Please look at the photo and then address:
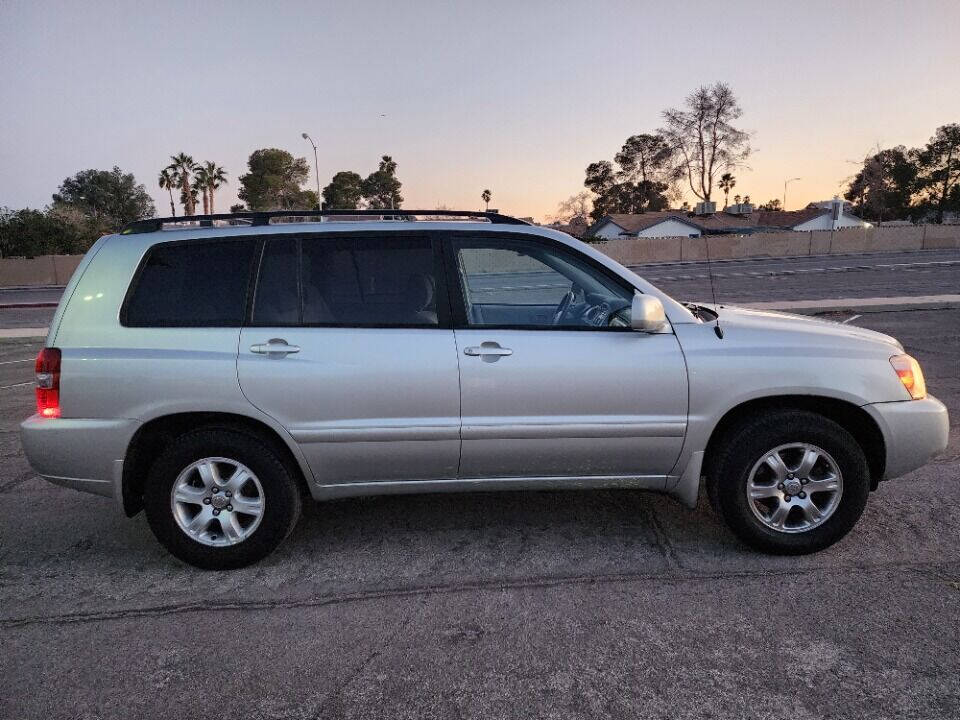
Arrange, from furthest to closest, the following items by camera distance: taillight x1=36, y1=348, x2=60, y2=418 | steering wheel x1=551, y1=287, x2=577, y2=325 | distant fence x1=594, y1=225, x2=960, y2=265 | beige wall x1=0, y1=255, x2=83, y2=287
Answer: distant fence x1=594, y1=225, x2=960, y2=265 → beige wall x1=0, y1=255, x2=83, y2=287 → steering wheel x1=551, y1=287, x2=577, y2=325 → taillight x1=36, y1=348, x2=60, y2=418

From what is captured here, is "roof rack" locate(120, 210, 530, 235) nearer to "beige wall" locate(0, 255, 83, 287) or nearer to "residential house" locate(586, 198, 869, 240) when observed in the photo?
"beige wall" locate(0, 255, 83, 287)

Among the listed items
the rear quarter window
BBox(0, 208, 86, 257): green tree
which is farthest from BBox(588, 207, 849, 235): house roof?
the rear quarter window

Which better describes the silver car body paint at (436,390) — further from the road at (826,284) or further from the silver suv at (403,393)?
the road at (826,284)

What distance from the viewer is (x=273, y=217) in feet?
12.0

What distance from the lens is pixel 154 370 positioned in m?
3.30

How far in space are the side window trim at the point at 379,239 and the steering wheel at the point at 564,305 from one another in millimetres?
735

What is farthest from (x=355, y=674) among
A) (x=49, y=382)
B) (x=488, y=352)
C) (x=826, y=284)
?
(x=826, y=284)

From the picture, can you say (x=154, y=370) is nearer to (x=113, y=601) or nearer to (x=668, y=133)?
(x=113, y=601)

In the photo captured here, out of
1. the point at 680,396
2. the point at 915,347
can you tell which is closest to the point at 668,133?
the point at 915,347

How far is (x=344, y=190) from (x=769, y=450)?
3798 inches

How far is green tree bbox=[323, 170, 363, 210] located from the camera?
91.8 metres

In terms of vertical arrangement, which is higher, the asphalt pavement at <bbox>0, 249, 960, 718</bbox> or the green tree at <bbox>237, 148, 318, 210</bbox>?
the green tree at <bbox>237, 148, 318, 210</bbox>

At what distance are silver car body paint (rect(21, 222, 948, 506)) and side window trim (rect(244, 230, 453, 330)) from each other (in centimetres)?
4

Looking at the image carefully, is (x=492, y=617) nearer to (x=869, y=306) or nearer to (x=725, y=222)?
(x=869, y=306)
